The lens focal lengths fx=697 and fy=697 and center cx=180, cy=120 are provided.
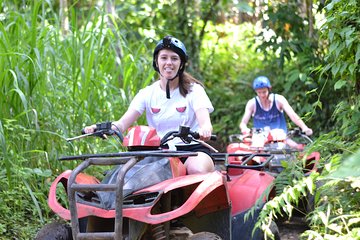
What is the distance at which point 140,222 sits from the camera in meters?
4.45

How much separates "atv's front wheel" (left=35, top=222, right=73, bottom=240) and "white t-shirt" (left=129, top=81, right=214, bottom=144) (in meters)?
1.18

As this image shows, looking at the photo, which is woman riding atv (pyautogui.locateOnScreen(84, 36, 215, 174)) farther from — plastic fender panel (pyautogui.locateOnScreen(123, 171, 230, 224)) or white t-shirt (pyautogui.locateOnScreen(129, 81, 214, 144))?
plastic fender panel (pyautogui.locateOnScreen(123, 171, 230, 224))

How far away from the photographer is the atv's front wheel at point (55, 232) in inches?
186

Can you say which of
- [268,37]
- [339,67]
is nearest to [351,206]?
[339,67]

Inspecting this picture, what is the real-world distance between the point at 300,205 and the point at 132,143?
11.5ft

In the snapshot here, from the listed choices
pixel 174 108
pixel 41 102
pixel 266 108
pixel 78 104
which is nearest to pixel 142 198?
pixel 174 108

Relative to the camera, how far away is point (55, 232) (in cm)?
479

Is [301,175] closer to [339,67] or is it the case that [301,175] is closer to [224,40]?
[339,67]

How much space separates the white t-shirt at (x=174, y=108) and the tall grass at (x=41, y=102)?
1228 mm

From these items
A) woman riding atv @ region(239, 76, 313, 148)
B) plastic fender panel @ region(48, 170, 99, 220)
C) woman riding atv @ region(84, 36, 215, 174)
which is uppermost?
woman riding atv @ region(84, 36, 215, 174)

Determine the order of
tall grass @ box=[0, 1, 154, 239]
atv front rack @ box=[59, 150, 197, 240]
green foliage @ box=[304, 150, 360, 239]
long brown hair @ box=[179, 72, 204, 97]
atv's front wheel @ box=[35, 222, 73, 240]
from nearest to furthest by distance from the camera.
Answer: atv front rack @ box=[59, 150, 197, 240] < green foliage @ box=[304, 150, 360, 239] < atv's front wheel @ box=[35, 222, 73, 240] < long brown hair @ box=[179, 72, 204, 97] < tall grass @ box=[0, 1, 154, 239]

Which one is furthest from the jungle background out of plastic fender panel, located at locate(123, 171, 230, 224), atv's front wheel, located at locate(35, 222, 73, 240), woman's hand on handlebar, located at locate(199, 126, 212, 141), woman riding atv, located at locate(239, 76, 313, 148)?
woman riding atv, located at locate(239, 76, 313, 148)

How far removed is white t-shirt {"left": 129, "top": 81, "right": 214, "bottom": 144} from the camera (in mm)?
5637

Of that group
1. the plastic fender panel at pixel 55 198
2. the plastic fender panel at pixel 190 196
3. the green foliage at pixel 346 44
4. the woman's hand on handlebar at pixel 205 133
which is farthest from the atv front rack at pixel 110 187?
the green foliage at pixel 346 44
